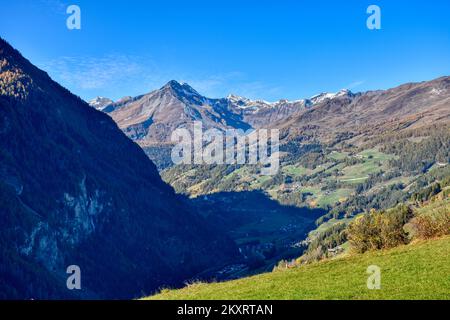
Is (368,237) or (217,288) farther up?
(368,237)

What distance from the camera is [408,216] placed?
582ft

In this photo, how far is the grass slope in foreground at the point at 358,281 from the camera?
3938cm

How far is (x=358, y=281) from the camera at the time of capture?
4484cm

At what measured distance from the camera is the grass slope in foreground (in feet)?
129

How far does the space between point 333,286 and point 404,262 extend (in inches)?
522

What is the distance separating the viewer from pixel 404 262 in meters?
52.2
